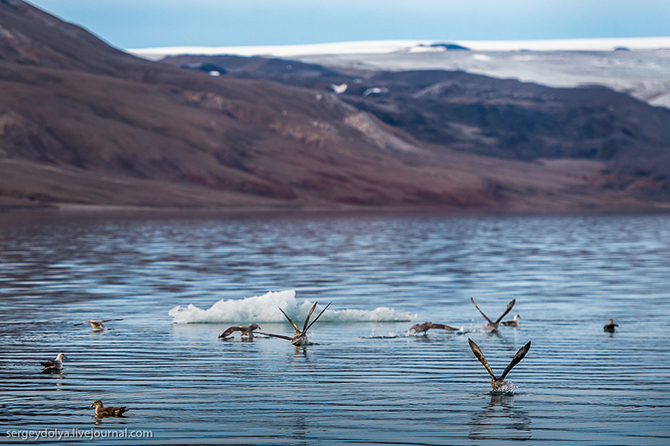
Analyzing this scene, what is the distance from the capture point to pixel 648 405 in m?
15.2

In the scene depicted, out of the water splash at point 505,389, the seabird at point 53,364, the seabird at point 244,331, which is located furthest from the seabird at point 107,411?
the seabird at point 244,331

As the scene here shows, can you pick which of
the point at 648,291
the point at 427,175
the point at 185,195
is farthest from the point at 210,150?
the point at 648,291

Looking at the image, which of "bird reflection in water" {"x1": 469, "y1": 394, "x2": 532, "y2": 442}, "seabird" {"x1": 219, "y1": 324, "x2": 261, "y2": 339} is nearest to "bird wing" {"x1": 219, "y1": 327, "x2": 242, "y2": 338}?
"seabird" {"x1": 219, "y1": 324, "x2": 261, "y2": 339}

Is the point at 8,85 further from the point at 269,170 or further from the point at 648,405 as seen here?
the point at 648,405

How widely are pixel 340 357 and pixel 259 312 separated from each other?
5.81 meters

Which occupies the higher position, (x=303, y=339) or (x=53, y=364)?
(x=303, y=339)

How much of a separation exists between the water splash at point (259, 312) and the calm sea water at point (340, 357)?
0.23 ft

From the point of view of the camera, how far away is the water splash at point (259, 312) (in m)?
25.2

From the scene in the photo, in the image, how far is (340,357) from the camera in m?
20.1

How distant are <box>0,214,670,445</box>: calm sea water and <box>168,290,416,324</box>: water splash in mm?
71

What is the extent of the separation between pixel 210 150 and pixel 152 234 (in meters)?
105

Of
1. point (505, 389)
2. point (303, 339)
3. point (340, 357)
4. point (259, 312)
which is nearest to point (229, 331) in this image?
point (303, 339)

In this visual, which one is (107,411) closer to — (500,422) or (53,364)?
(53,364)

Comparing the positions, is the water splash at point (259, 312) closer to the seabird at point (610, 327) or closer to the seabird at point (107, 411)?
the seabird at point (610, 327)
